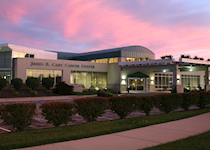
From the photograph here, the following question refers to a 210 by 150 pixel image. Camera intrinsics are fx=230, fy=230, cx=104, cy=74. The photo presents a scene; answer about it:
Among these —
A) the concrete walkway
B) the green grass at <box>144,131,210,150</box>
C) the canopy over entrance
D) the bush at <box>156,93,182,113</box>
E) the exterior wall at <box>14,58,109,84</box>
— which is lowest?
the concrete walkway

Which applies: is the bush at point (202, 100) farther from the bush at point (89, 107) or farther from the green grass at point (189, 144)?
the green grass at point (189, 144)

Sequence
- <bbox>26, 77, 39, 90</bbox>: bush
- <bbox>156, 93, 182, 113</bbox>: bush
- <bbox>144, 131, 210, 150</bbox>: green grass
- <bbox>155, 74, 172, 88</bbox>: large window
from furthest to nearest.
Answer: <bbox>155, 74, 172, 88</bbox>: large window → <bbox>26, 77, 39, 90</bbox>: bush → <bbox>156, 93, 182, 113</bbox>: bush → <bbox>144, 131, 210, 150</bbox>: green grass

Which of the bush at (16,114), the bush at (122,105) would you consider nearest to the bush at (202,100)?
the bush at (122,105)

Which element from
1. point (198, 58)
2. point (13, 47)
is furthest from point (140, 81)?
point (13, 47)

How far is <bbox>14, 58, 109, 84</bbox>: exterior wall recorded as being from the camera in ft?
102

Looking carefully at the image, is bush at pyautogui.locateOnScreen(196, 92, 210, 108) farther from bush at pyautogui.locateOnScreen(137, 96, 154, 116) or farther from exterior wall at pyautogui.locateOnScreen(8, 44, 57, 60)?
exterior wall at pyautogui.locateOnScreen(8, 44, 57, 60)

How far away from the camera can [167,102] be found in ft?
42.9

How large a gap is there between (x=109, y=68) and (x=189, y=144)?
35.4 meters

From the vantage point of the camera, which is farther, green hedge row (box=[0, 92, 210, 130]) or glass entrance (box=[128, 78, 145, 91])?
glass entrance (box=[128, 78, 145, 91])

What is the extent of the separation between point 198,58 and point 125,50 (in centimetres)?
1288

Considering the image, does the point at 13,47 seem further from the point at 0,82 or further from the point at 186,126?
the point at 186,126

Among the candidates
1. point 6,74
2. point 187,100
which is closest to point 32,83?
point 6,74

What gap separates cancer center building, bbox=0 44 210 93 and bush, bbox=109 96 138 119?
21.2m

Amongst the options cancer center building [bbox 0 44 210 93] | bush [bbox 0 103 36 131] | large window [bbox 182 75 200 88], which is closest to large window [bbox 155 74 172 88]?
cancer center building [bbox 0 44 210 93]
